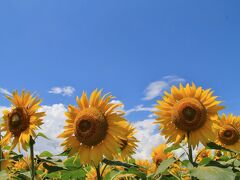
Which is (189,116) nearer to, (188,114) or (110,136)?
(188,114)

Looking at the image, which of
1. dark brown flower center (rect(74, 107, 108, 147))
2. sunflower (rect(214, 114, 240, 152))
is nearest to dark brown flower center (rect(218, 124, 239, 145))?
sunflower (rect(214, 114, 240, 152))

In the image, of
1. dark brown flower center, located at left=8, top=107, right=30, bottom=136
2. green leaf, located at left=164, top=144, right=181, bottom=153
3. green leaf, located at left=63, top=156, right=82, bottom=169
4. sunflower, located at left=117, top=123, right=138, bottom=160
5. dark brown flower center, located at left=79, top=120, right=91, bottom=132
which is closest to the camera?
dark brown flower center, located at left=79, top=120, right=91, bottom=132

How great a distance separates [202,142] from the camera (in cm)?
680

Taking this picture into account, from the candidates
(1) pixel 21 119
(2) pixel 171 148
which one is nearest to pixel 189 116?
(2) pixel 171 148

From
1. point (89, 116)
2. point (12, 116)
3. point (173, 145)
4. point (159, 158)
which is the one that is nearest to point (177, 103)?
point (173, 145)

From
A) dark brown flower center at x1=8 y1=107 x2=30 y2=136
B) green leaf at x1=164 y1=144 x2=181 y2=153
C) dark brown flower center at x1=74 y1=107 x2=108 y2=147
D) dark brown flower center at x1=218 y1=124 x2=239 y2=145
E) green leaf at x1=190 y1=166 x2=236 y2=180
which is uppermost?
dark brown flower center at x1=218 y1=124 x2=239 y2=145

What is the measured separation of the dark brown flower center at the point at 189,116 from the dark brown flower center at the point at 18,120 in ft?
8.99

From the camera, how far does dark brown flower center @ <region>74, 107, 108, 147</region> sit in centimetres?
574

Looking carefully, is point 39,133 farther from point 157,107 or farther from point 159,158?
point 159,158

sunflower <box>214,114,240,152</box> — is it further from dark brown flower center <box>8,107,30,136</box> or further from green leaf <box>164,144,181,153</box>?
dark brown flower center <box>8,107,30,136</box>

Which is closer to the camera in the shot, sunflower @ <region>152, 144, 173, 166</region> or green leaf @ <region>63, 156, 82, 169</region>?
green leaf @ <region>63, 156, 82, 169</region>

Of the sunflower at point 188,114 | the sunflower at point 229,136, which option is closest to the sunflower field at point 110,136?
the sunflower at point 188,114

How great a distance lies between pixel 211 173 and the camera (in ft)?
17.8

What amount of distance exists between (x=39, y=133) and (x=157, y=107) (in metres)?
2.23
